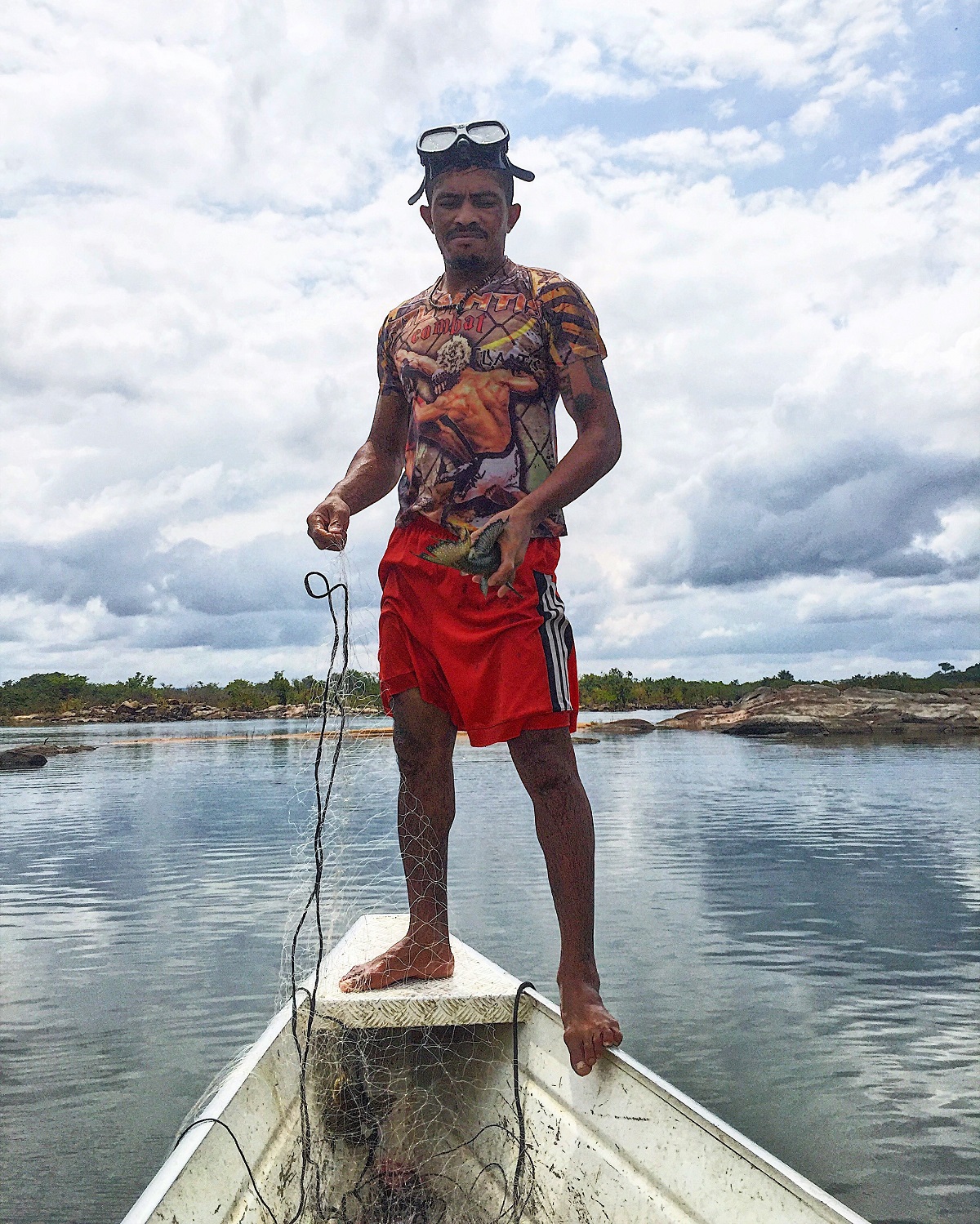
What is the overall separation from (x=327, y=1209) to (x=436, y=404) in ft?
6.18

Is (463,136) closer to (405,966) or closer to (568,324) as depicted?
(568,324)

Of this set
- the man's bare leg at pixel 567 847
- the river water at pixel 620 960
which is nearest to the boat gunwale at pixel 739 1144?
the man's bare leg at pixel 567 847

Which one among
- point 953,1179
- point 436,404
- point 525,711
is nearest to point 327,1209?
point 525,711

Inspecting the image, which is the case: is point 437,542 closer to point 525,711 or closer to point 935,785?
→ point 525,711

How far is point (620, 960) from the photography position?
605cm

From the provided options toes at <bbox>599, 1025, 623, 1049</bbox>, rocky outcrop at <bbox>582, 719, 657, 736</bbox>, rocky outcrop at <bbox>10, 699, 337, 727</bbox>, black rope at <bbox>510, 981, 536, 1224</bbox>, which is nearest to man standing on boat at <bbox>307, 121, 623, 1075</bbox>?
toes at <bbox>599, 1025, 623, 1049</bbox>

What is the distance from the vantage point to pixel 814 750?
27438 millimetres

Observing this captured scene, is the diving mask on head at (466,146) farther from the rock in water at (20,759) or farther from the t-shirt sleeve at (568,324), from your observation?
the rock in water at (20,759)

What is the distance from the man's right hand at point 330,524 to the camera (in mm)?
2539

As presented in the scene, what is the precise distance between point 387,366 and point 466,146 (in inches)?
23.8

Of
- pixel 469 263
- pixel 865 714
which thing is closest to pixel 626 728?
pixel 865 714

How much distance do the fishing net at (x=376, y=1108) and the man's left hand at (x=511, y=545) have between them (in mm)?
400

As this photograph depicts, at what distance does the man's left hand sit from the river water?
0.75 meters

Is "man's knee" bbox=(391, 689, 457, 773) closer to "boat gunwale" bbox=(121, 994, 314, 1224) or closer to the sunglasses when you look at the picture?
"boat gunwale" bbox=(121, 994, 314, 1224)
